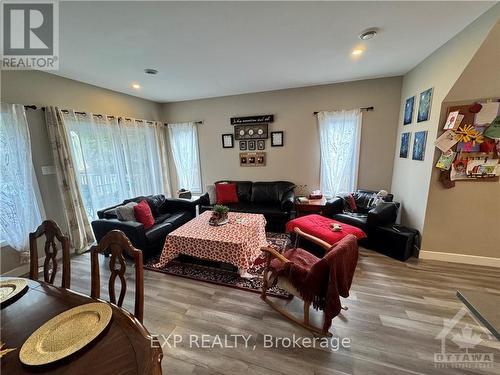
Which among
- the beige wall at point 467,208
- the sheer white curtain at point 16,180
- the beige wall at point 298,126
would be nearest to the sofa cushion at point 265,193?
the beige wall at point 298,126

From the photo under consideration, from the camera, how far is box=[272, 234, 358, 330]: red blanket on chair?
1479 mm

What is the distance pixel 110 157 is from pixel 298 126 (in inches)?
139

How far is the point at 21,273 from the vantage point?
2.64 metres

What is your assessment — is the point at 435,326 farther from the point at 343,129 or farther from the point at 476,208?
the point at 343,129

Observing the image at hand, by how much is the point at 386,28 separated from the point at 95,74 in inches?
143

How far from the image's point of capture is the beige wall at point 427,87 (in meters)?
1.97

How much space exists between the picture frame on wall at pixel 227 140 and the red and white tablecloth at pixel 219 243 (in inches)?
88.6

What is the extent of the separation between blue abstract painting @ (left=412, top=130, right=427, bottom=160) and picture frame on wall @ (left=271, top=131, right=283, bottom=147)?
7.08 ft

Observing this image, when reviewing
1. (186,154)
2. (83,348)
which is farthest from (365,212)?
(186,154)

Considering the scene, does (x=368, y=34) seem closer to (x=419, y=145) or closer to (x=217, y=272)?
(x=419, y=145)

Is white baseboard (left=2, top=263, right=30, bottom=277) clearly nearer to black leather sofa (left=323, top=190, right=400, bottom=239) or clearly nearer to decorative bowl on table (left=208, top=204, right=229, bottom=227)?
decorative bowl on table (left=208, top=204, right=229, bottom=227)

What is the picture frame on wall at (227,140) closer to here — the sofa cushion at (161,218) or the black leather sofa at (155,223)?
the black leather sofa at (155,223)

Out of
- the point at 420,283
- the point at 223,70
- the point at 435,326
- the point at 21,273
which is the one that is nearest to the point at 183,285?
the point at 21,273

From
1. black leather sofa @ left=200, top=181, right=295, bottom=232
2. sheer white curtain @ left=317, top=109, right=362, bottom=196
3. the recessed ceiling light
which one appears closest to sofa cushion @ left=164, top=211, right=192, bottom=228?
black leather sofa @ left=200, top=181, right=295, bottom=232
